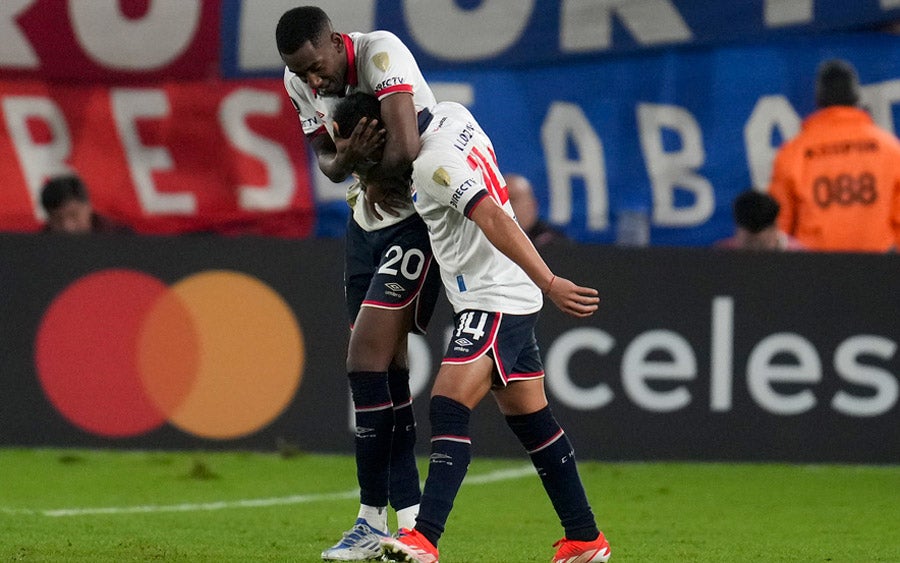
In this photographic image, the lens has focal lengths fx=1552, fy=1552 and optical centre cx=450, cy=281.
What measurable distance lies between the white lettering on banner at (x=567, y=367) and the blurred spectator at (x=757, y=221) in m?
Answer: 1.06

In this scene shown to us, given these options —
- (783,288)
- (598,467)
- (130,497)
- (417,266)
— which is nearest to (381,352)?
(417,266)

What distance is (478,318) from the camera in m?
5.20

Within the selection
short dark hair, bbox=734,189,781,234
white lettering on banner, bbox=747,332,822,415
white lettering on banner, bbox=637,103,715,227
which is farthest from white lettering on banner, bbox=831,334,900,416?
white lettering on banner, bbox=637,103,715,227

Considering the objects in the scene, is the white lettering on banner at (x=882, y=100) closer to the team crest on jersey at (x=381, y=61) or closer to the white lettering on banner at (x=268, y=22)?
the white lettering on banner at (x=268, y=22)

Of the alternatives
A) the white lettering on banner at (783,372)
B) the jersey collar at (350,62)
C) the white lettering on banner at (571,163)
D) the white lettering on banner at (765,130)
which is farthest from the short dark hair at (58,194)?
the jersey collar at (350,62)

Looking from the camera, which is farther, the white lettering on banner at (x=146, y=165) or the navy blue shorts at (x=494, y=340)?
the white lettering on banner at (x=146, y=165)

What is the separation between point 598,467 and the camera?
894cm

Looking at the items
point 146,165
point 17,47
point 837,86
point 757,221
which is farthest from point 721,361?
point 17,47

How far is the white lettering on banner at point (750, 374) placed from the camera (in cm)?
901

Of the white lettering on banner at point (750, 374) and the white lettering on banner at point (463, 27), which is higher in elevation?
the white lettering on banner at point (463, 27)

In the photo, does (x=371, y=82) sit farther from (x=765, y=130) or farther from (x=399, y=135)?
(x=765, y=130)

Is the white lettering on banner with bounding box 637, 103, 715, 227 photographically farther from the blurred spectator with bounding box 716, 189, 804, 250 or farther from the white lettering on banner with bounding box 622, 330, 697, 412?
the white lettering on banner with bounding box 622, 330, 697, 412

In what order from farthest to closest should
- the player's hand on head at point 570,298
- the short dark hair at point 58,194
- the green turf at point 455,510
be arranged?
1. the short dark hair at point 58,194
2. the green turf at point 455,510
3. the player's hand on head at point 570,298

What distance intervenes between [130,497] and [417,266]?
2.56 m
